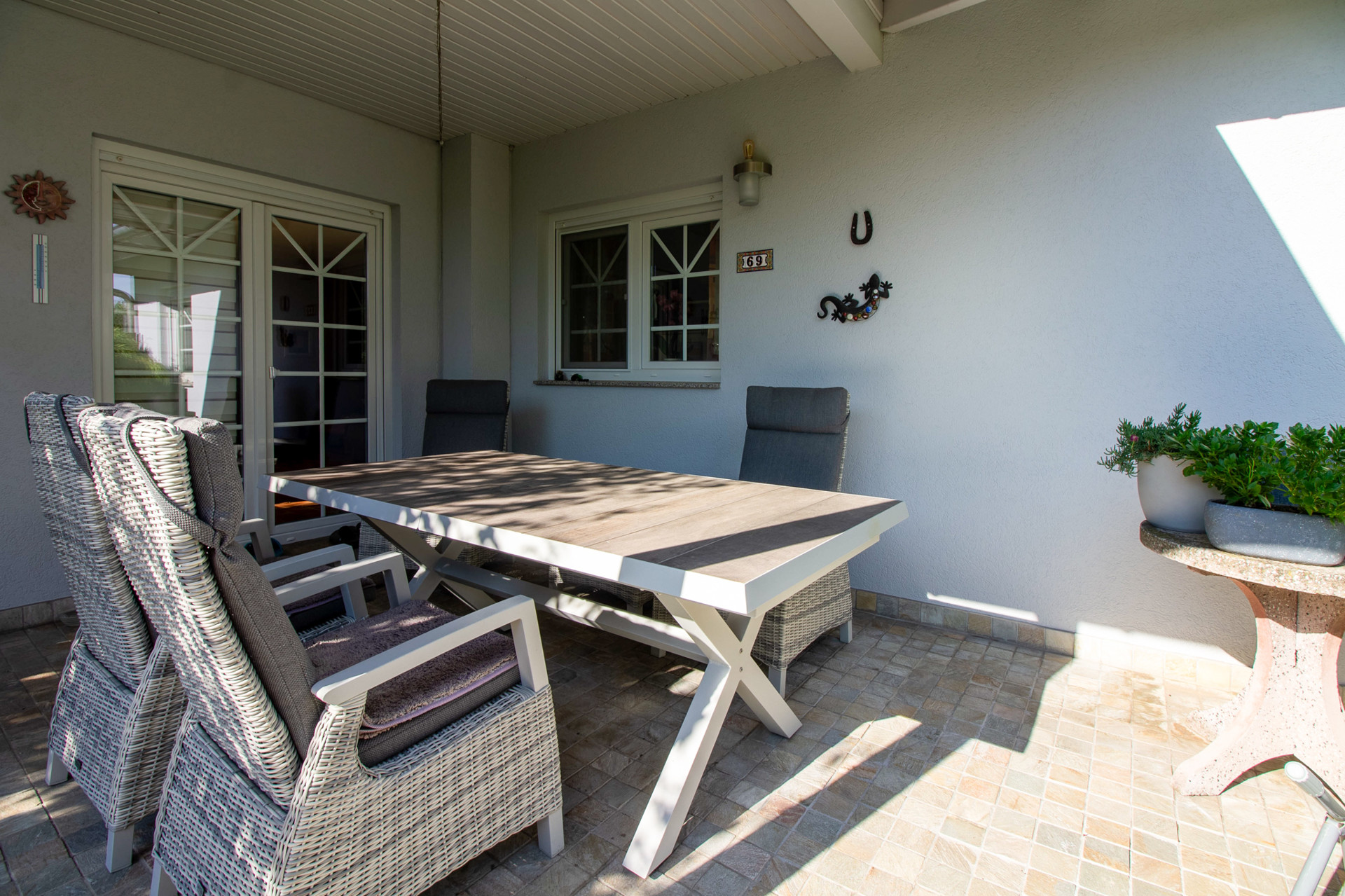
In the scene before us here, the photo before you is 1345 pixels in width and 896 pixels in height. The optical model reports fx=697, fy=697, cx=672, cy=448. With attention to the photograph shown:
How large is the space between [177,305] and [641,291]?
254 cm

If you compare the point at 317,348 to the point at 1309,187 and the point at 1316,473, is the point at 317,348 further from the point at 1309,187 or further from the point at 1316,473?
the point at 1309,187

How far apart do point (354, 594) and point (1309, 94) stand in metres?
3.57

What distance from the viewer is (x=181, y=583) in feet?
3.61

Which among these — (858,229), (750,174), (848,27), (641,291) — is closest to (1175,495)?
(858,229)

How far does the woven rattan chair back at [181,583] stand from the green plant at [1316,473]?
228cm

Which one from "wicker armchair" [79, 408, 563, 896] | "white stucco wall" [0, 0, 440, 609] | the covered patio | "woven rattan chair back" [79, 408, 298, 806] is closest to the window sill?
the covered patio

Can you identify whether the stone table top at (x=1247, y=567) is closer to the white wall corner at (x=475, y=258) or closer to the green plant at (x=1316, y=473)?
the green plant at (x=1316, y=473)

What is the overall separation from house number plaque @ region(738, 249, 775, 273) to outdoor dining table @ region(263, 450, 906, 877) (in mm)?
1590

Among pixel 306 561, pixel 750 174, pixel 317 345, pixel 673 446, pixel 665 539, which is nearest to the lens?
pixel 665 539

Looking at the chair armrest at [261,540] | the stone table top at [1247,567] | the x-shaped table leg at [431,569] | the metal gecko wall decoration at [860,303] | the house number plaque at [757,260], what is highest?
the house number plaque at [757,260]

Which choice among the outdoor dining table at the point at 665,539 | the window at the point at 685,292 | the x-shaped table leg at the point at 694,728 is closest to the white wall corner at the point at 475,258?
the window at the point at 685,292

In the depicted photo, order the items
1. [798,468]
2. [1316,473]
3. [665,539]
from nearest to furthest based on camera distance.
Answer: [665,539] → [1316,473] → [798,468]

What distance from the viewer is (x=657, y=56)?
3.48 meters

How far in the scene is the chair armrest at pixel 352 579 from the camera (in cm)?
178
